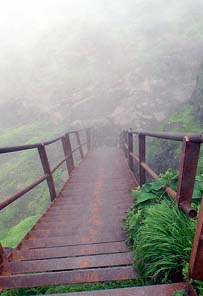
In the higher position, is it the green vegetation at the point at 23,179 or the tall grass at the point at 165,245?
the tall grass at the point at 165,245

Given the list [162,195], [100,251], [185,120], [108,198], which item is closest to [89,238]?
[100,251]

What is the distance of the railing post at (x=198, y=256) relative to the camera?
158cm

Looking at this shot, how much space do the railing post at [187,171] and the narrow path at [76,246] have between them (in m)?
0.78

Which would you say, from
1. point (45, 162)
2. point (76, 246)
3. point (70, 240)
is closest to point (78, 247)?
point (76, 246)

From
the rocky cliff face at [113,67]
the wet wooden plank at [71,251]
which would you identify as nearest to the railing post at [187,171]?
the wet wooden plank at [71,251]

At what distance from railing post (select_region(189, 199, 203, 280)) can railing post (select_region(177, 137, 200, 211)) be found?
49cm

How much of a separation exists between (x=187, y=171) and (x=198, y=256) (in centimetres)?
73

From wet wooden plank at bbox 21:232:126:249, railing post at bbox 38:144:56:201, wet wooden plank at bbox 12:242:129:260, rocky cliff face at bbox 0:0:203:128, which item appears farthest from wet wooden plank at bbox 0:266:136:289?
rocky cliff face at bbox 0:0:203:128

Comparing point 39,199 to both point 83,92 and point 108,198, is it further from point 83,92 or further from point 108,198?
point 83,92

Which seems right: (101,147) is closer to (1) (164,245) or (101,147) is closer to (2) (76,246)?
(2) (76,246)

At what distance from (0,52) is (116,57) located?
15.1 meters

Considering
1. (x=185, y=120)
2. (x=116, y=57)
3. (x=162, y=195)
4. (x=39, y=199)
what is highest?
(x=116, y=57)

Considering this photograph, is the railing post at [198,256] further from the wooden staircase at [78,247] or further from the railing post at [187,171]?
the railing post at [187,171]

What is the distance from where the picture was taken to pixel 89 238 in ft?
10.2
